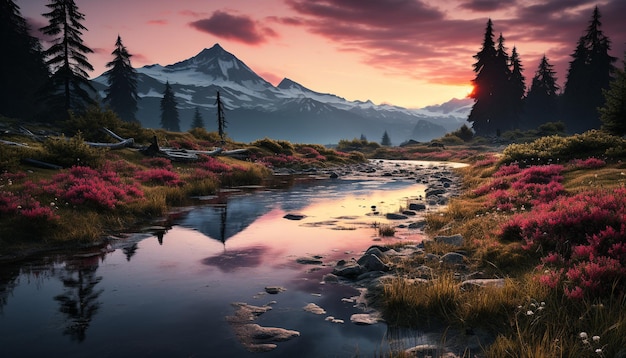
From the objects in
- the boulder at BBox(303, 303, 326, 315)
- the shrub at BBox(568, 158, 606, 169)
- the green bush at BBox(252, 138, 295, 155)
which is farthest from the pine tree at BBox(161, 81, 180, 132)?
the boulder at BBox(303, 303, 326, 315)

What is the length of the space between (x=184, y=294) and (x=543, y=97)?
94448mm

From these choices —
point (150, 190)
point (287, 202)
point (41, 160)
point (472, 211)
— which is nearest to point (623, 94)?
point (472, 211)

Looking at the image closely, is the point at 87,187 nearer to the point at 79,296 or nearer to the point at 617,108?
the point at 79,296

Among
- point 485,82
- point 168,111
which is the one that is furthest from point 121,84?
point 485,82

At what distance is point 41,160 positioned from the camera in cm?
1595

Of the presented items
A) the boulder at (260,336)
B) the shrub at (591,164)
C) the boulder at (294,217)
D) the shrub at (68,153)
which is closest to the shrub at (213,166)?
the shrub at (68,153)

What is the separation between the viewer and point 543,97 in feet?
271

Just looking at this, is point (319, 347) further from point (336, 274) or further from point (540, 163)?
point (540, 163)

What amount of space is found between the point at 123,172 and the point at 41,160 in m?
3.24

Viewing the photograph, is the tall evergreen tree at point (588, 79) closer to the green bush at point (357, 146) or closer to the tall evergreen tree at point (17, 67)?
the green bush at point (357, 146)

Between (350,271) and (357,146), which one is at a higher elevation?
(357,146)

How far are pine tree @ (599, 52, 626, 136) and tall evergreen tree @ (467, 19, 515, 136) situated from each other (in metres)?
59.3

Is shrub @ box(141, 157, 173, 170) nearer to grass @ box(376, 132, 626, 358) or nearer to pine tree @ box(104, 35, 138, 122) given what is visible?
grass @ box(376, 132, 626, 358)

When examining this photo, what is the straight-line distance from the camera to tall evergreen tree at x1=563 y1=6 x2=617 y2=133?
69562 mm
